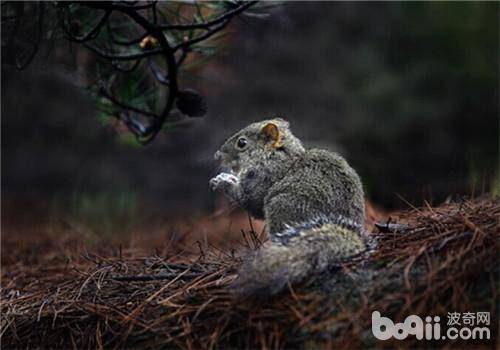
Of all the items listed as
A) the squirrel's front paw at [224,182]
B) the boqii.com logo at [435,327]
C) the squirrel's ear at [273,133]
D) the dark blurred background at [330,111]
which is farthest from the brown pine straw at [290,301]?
the dark blurred background at [330,111]

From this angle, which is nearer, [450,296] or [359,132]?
[450,296]

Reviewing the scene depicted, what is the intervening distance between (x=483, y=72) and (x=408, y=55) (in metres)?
0.72

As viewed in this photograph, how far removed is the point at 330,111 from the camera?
6676 millimetres

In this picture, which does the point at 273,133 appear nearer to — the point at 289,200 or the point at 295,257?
the point at 289,200

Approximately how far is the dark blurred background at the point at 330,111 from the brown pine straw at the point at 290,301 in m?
3.68

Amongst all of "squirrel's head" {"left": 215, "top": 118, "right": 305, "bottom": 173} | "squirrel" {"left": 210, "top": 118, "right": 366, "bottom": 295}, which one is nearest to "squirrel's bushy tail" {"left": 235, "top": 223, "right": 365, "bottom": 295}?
"squirrel" {"left": 210, "top": 118, "right": 366, "bottom": 295}

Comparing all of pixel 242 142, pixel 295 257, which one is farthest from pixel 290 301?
pixel 242 142

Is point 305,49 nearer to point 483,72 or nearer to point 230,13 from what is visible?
point 483,72

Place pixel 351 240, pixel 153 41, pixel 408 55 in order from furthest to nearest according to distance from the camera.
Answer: pixel 408 55 → pixel 153 41 → pixel 351 240

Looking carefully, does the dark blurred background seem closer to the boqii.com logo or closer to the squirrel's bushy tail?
the squirrel's bushy tail

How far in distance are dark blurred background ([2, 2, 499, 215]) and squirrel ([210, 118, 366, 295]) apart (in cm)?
320

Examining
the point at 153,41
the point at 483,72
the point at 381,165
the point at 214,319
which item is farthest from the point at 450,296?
the point at 483,72

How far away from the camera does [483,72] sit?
648 cm

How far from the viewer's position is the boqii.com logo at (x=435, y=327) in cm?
185
